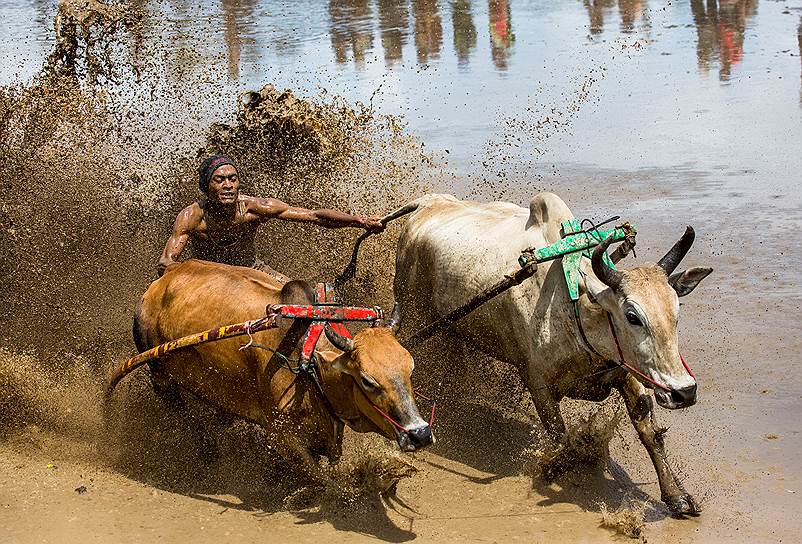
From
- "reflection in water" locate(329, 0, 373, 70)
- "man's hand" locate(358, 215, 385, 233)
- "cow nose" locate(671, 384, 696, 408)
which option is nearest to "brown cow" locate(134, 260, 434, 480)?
"man's hand" locate(358, 215, 385, 233)

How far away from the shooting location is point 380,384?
5152 millimetres

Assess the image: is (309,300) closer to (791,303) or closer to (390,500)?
(390,500)

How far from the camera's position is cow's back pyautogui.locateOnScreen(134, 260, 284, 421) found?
234 inches

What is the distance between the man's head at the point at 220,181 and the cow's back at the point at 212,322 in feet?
1.58

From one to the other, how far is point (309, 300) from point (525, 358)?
134 centimetres

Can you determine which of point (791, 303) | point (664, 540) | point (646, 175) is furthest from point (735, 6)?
point (664, 540)

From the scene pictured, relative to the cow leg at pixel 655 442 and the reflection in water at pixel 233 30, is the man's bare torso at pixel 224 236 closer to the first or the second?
the cow leg at pixel 655 442

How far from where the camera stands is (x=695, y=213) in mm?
10805

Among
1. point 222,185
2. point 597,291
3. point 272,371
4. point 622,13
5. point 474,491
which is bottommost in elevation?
point 474,491

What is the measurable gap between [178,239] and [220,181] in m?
0.42

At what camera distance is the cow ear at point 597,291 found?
229 inches

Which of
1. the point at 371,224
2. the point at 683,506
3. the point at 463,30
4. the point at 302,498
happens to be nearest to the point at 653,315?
the point at 683,506

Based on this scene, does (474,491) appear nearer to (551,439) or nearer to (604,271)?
(551,439)

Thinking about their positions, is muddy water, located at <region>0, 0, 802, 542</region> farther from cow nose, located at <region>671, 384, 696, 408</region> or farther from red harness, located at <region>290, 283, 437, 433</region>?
red harness, located at <region>290, 283, 437, 433</region>
